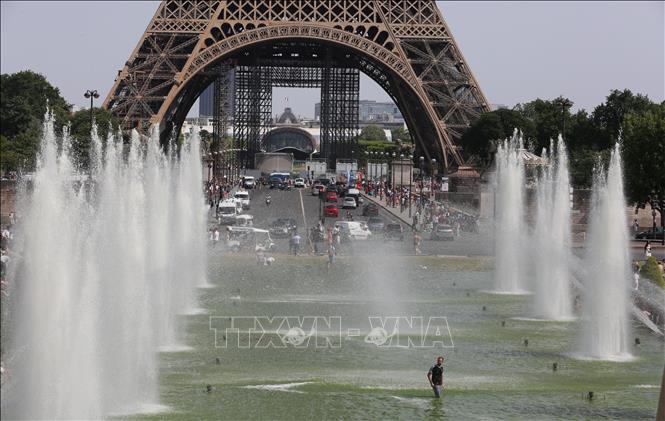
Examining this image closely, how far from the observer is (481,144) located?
315 feet

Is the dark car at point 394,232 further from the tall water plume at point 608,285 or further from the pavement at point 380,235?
the tall water plume at point 608,285

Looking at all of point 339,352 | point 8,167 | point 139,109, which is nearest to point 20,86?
point 139,109

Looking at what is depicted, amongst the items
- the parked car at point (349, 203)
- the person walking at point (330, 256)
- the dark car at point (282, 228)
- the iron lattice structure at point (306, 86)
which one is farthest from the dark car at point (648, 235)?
the iron lattice structure at point (306, 86)

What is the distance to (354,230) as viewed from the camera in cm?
6475

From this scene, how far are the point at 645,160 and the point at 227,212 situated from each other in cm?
2085

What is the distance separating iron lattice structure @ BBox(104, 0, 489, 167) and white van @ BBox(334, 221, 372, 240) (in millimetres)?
24515

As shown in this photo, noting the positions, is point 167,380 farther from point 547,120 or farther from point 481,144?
point 547,120

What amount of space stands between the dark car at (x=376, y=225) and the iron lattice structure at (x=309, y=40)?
63.6 feet

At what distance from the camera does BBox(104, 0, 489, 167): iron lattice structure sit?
292 feet

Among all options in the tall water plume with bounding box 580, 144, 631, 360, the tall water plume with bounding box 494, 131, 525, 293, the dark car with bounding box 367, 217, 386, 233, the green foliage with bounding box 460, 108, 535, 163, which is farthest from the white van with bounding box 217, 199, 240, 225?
the tall water plume with bounding box 580, 144, 631, 360

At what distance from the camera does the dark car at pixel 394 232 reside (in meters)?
65.4

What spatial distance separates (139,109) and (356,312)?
173 feet

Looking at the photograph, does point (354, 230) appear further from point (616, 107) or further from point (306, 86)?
point (306, 86)

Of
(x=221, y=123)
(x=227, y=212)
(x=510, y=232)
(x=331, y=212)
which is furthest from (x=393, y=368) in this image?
(x=221, y=123)
